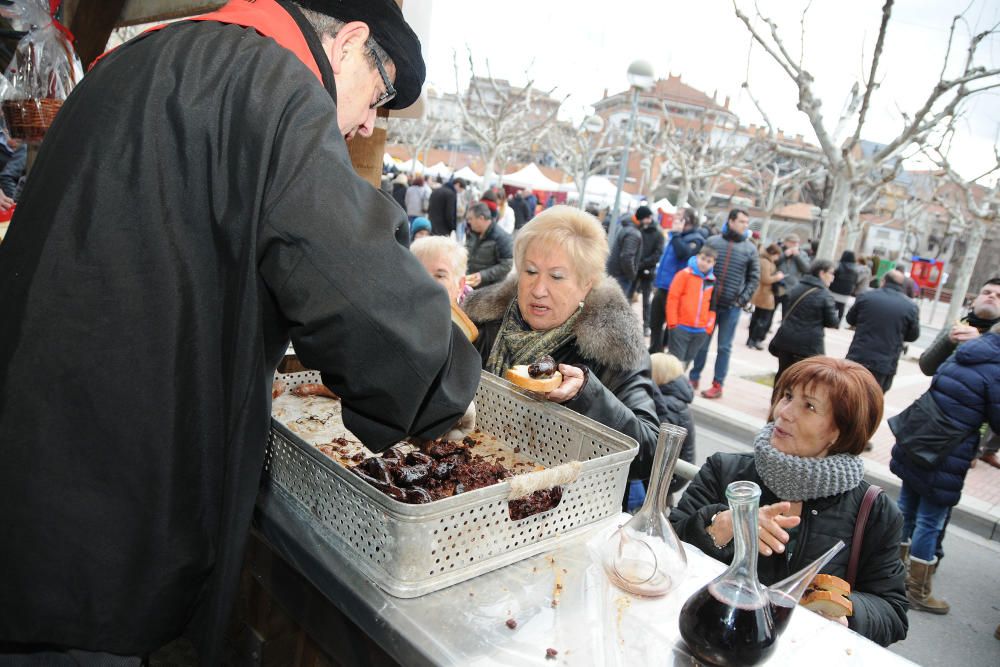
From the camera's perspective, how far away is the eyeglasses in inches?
55.0

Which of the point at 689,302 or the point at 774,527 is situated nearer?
the point at 774,527

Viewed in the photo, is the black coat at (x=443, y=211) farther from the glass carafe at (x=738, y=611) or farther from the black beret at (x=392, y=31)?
the glass carafe at (x=738, y=611)

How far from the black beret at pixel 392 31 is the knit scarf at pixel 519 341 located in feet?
4.30

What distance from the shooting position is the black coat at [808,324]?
23.0 feet

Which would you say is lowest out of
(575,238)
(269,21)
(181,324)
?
(181,324)

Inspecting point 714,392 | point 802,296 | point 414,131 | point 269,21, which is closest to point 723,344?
point 714,392

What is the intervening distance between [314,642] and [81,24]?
3.27 m

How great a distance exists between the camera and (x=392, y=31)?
1367 mm

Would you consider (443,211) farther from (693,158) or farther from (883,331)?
(693,158)

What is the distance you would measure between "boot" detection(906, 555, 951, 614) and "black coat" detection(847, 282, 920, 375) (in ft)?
9.05

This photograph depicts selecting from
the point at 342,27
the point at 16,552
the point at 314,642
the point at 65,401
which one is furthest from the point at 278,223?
the point at 314,642

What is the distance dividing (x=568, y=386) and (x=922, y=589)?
367 cm

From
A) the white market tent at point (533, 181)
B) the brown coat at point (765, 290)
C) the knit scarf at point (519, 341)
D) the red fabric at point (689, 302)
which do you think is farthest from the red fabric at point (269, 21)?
the white market tent at point (533, 181)

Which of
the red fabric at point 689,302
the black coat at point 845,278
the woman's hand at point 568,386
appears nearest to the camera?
the woman's hand at point 568,386
